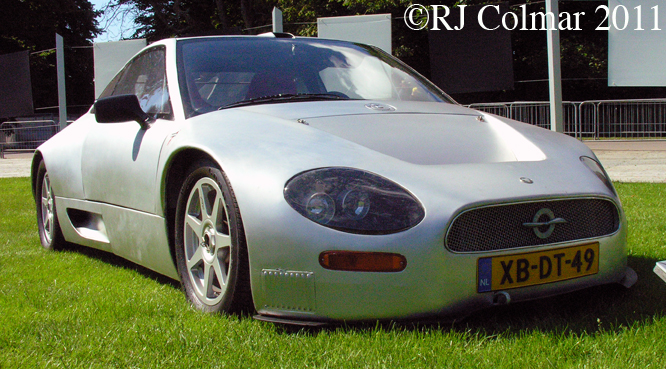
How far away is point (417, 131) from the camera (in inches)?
117

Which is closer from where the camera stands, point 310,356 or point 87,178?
point 310,356

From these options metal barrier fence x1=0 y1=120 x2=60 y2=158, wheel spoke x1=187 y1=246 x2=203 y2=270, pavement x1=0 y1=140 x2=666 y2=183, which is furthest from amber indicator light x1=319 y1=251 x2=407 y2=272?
metal barrier fence x1=0 y1=120 x2=60 y2=158

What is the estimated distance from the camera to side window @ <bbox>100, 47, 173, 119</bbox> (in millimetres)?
3662

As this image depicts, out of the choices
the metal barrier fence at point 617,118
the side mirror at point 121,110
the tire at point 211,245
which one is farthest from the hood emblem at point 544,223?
the metal barrier fence at point 617,118

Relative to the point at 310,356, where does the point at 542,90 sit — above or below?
above

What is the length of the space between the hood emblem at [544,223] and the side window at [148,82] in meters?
1.81

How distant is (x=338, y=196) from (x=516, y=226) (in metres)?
0.64

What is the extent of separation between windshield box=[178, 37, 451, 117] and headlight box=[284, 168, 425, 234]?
1.02 m

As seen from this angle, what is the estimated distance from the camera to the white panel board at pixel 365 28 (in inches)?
527

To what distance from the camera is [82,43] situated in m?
40.0

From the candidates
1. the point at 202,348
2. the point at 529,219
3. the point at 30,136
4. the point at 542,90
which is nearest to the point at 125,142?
the point at 202,348

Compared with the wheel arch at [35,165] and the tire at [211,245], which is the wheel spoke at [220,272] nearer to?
the tire at [211,245]

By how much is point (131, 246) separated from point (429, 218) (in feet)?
6.19

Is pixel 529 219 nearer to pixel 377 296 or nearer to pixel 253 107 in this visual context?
pixel 377 296
